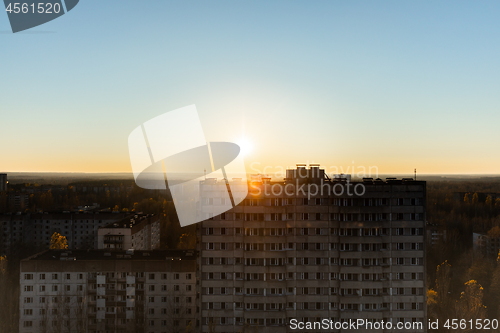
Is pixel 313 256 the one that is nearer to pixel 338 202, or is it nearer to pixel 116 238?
pixel 338 202

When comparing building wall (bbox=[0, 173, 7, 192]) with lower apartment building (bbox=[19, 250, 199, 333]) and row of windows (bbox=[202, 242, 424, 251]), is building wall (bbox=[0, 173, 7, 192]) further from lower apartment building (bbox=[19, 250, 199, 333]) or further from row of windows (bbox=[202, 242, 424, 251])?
row of windows (bbox=[202, 242, 424, 251])

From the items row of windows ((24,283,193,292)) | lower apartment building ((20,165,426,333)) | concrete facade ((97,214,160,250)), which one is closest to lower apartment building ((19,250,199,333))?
row of windows ((24,283,193,292))

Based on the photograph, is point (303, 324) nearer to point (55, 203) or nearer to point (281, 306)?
point (281, 306)

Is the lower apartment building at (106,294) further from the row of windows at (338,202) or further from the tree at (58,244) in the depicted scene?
the tree at (58,244)

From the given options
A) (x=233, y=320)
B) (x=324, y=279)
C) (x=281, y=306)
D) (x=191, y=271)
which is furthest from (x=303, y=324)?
(x=191, y=271)

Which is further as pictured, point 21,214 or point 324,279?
point 21,214
